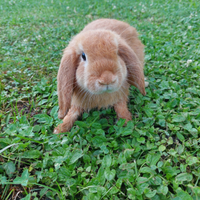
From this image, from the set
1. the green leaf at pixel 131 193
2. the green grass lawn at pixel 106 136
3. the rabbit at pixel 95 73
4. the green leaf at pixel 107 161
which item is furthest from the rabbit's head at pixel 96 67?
the green leaf at pixel 131 193

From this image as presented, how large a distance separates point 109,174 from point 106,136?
0.53 metres

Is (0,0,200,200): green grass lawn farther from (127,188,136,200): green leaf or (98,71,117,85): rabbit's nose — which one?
(98,71,117,85): rabbit's nose

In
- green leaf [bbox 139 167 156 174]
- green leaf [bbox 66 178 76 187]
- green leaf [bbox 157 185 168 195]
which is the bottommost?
green leaf [bbox 66 178 76 187]

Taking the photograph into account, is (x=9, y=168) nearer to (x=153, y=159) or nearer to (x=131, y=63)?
(x=153, y=159)

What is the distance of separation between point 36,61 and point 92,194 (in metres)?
2.84

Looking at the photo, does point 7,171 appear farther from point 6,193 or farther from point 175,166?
point 175,166

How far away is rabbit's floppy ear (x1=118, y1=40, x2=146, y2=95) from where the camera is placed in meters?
1.89

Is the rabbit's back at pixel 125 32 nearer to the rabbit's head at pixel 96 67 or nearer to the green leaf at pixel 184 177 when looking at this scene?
the rabbit's head at pixel 96 67

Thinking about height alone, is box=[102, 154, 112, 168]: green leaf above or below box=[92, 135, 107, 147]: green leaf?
below

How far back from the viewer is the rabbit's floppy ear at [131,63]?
1.89 m

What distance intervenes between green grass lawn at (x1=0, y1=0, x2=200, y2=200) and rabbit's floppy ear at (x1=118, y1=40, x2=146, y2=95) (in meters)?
0.40

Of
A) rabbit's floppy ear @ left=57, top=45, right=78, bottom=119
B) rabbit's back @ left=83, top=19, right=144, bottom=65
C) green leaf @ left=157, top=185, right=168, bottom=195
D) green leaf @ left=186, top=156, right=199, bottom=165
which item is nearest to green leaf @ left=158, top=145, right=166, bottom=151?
green leaf @ left=186, top=156, right=199, bottom=165

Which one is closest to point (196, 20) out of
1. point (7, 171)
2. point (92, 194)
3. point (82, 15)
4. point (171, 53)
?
point (171, 53)

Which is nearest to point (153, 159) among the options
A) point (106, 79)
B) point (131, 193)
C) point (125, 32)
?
point (131, 193)
